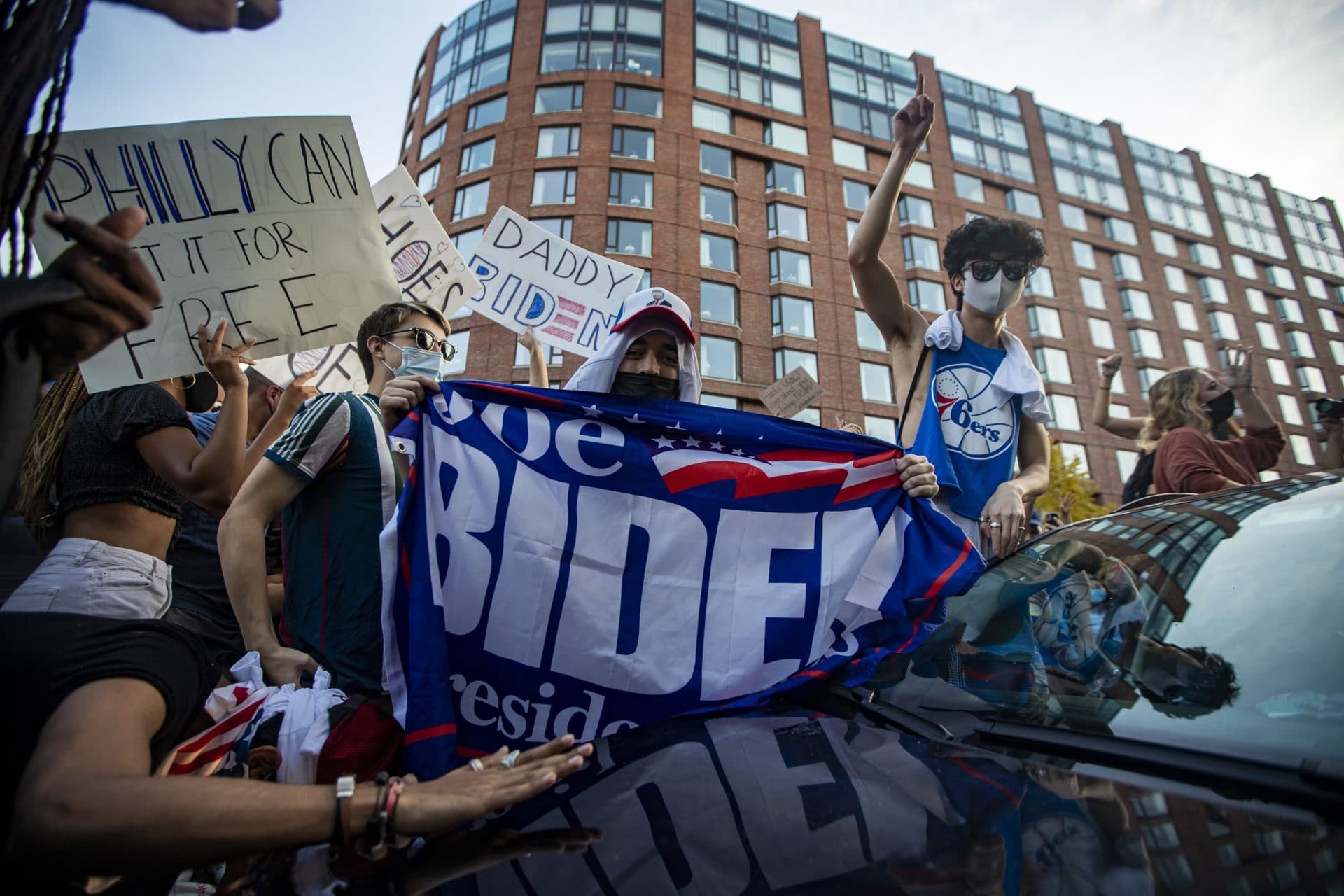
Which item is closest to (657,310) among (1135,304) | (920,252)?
(920,252)

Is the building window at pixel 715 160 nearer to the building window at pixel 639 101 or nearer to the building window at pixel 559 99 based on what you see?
the building window at pixel 639 101

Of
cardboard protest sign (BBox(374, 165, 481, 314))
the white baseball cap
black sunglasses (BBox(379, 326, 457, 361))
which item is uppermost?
cardboard protest sign (BBox(374, 165, 481, 314))

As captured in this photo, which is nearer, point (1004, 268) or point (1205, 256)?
point (1004, 268)

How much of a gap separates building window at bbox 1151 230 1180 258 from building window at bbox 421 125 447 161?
36125 mm

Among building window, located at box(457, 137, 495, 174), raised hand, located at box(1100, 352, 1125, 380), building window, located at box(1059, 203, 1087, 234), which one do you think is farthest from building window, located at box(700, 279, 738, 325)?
raised hand, located at box(1100, 352, 1125, 380)

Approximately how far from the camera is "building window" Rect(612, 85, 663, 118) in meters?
26.5

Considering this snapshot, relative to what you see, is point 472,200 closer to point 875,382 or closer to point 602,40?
point 602,40

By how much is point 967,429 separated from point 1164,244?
144 ft

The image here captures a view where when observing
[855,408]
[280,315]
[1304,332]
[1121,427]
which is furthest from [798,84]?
[1304,332]

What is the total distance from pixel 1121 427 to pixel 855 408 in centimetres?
2059

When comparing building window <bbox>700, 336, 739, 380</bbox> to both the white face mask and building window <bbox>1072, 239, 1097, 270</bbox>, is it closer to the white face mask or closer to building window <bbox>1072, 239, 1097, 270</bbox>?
building window <bbox>1072, 239, 1097, 270</bbox>

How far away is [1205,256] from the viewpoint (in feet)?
125

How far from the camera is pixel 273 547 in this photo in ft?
9.62

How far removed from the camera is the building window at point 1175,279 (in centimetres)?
3597
